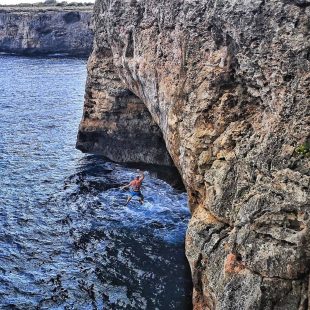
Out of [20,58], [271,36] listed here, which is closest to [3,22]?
[20,58]

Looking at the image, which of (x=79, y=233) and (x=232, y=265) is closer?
(x=232, y=265)

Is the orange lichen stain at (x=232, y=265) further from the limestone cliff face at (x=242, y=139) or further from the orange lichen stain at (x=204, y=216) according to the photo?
the orange lichen stain at (x=204, y=216)

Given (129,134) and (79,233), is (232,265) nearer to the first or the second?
(79,233)

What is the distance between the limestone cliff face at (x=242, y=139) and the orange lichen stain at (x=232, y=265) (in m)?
0.04

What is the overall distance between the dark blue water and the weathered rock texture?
60499 mm

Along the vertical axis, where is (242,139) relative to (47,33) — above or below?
below

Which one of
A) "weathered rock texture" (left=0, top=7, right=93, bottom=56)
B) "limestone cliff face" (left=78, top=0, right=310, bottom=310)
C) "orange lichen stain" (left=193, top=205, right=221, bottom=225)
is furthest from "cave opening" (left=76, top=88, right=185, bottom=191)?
"weathered rock texture" (left=0, top=7, right=93, bottom=56)

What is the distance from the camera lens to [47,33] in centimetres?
10212

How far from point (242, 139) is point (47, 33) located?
9181cm

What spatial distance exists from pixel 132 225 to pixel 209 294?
10.7 m

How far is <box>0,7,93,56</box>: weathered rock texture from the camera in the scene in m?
101

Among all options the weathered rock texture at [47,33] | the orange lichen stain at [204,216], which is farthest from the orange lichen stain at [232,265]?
the weathered rock texture at [47,33]

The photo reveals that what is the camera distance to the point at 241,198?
55.0 feet

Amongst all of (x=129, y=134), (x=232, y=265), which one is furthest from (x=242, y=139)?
(x=129, y=134)
